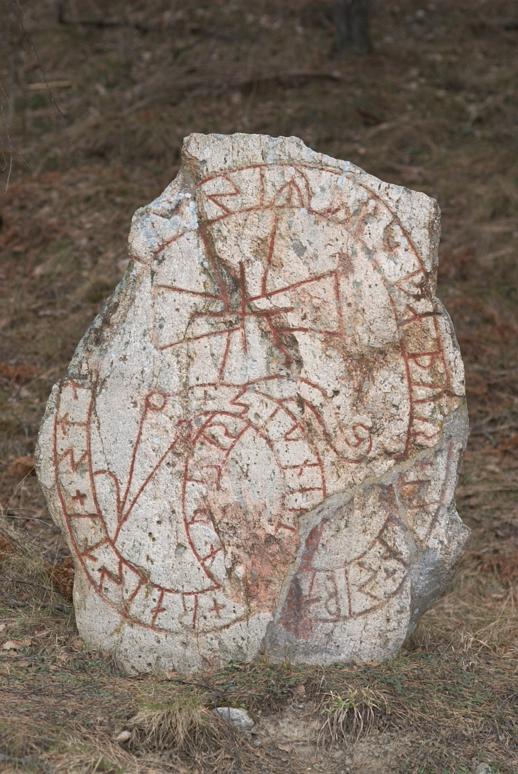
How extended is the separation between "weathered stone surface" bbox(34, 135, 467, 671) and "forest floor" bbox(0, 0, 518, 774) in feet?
0.63

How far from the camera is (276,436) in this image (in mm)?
4035

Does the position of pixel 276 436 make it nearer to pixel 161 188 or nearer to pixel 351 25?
pixel 161 188

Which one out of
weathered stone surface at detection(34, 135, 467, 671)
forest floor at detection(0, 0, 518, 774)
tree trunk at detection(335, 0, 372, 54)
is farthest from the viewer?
tree trunk at detection(335, 0, 372, 54)

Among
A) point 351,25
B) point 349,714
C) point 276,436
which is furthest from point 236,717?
point 351,25

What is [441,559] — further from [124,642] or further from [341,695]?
[124,642]

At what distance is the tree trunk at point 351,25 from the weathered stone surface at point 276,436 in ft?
20.2

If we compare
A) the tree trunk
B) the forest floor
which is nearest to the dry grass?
the forest floor

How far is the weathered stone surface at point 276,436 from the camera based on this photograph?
402cm

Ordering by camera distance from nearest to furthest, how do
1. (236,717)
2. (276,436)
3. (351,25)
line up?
(236,717) < (276,436) < (351,25)

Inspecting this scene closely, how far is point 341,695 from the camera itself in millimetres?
3775

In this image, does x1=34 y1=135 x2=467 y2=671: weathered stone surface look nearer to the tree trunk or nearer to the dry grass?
the dry grass

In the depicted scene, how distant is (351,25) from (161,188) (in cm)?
273

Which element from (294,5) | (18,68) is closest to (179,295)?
(18,68)

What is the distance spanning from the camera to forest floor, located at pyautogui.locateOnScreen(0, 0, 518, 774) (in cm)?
366
